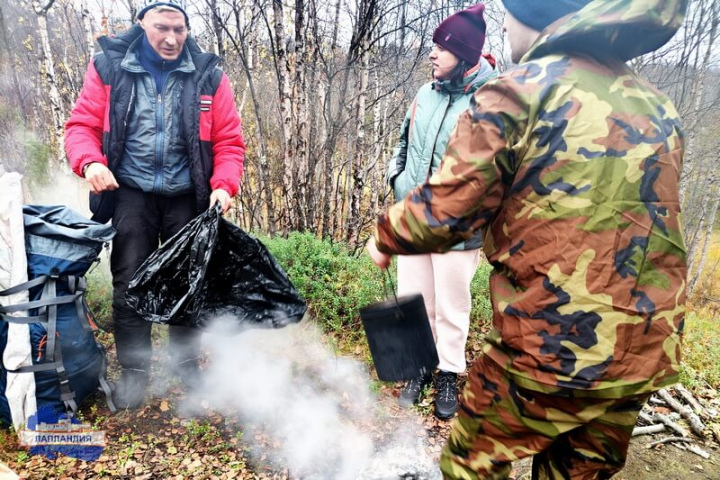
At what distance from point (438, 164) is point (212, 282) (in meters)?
1.54

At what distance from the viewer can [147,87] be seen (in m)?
2.25

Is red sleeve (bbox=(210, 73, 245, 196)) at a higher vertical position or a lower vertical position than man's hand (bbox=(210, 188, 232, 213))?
higher

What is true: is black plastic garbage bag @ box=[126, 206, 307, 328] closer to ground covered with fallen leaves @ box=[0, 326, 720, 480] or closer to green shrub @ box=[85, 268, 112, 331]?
ground covered with fallen leaves @ box=[0, 326, 720, 480]

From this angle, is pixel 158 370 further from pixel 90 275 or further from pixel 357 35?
pixel 357 35

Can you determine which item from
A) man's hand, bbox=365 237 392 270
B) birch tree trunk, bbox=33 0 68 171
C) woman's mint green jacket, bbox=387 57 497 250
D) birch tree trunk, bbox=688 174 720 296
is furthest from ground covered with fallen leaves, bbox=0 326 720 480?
birch tree trunk, bbox=688 174 720 296

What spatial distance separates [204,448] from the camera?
2.26m

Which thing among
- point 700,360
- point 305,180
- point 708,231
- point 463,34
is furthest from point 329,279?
point 708,231

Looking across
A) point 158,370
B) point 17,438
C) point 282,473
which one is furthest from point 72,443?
point 282,473

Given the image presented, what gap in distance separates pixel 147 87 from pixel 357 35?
9.24 feet

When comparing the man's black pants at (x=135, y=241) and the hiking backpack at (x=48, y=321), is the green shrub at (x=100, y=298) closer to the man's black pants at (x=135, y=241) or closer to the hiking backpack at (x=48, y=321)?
the man's black pants at (x=135, y=241)

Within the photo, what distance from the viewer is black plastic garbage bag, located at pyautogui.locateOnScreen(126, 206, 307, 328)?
2.20 meters

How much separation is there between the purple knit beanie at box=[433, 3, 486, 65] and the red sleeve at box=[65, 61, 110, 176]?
1.89 metres
